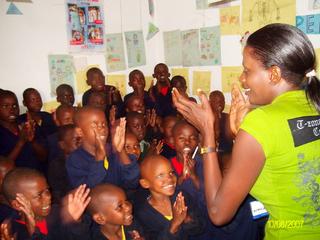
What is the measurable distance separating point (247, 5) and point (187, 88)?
4.16 feet

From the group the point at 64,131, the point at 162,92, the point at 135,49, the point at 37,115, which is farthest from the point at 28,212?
the point at 135,49

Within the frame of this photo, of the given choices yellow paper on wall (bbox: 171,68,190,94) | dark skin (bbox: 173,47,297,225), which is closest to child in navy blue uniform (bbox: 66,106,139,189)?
dark skin (bbox: 173,47,297,225)

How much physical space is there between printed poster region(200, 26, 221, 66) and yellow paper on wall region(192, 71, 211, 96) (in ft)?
0.38

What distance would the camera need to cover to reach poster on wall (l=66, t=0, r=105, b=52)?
3670mm

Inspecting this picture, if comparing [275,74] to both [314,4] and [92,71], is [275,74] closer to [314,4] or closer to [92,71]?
[314,4]

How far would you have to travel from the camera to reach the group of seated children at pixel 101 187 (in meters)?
1.54

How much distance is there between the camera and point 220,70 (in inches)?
145

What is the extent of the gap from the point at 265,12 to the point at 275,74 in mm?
2340

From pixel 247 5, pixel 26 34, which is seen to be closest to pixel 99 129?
pixel 26 34

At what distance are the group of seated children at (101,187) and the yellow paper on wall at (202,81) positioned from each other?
3.95 ft

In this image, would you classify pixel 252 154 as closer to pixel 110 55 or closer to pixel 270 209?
pixel 270 209

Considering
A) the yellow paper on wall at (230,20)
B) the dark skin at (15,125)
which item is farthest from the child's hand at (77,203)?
the yellow paper on wall at (230,20)

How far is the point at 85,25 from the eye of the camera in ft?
12.5

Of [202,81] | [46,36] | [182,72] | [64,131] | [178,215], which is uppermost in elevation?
[46,36]
